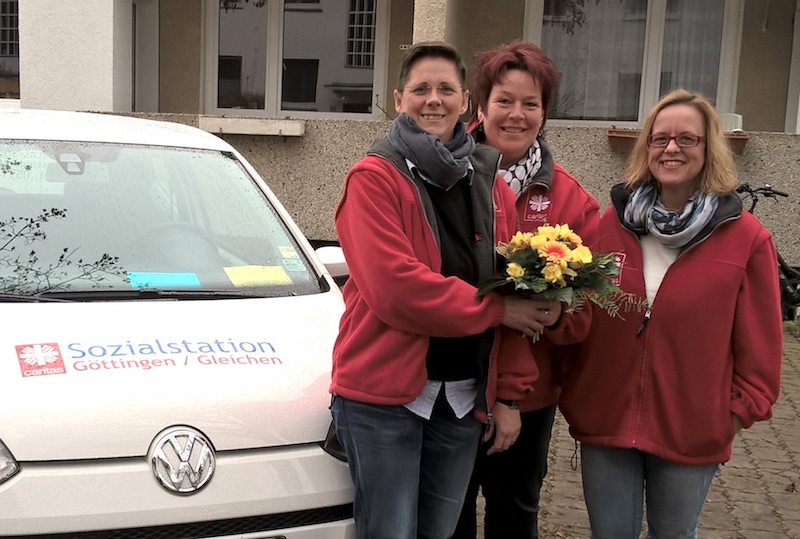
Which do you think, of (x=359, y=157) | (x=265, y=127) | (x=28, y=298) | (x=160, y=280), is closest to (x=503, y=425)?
(x=160, y=280)

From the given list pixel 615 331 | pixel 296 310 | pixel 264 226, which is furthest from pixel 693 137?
pixel 264 226

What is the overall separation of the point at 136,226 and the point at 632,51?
822 cm

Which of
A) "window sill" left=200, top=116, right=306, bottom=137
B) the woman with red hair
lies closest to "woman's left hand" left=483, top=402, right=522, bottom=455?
the woman with red hair

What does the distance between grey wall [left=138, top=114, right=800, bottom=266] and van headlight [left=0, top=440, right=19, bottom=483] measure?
645cm

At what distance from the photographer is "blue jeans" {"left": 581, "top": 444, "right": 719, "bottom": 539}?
254 cm

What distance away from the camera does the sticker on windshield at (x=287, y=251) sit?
344cm

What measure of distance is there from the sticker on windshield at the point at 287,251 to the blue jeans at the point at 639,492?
4.58 ft

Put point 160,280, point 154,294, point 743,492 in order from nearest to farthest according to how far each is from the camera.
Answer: point 154,294
point 160,280
point 743,492

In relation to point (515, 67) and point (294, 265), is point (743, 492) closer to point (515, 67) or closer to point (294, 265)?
point (294, 265)

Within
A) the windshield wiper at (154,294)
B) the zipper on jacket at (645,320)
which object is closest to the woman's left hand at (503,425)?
the zipper on jacket at (645,320)

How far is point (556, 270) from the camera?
2.16 m

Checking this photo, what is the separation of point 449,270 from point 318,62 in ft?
29.5

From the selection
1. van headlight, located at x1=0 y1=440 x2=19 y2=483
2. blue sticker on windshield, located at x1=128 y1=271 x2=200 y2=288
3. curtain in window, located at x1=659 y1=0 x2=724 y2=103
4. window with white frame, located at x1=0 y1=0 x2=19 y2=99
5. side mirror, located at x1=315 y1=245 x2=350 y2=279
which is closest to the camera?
van headlight, located at x1=0 y1=440 x2=19 y2=483

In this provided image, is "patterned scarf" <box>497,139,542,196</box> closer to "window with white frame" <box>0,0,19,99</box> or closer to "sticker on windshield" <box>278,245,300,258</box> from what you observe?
"sticker on windshield" <box>278,245,300,258</box>
